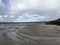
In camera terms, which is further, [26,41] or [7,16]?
[7,16]

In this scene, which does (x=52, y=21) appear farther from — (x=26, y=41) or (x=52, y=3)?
(x=26, y=41)

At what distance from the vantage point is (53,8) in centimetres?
111

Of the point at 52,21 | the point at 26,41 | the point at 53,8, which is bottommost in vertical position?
the point at 26,41

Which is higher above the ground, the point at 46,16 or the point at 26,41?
the point at 46,16

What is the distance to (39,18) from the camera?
1062 mm

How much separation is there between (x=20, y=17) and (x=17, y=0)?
181 millimetres

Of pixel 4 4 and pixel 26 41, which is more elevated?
pixel 4 4

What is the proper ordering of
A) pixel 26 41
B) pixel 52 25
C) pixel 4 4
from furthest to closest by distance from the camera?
1. pixel 4 4
2. pixel 52 25
3. pixel 26 41

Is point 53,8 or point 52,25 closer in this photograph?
point 52,25

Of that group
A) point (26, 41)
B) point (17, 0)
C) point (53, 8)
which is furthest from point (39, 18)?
point (26, 41)

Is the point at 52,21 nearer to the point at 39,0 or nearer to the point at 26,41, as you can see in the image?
the point at 39,0

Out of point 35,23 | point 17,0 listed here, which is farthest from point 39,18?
point 17,0

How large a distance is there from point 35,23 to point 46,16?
0.46 feet

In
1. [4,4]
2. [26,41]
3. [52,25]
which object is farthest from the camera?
[4,4]
